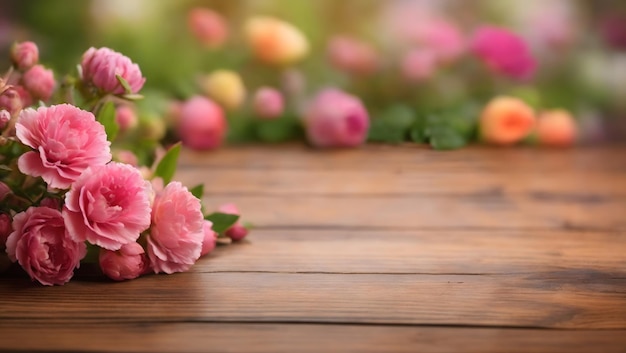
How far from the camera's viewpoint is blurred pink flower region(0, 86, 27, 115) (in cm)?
111

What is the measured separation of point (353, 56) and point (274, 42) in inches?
8.3

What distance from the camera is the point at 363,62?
7.43 feet

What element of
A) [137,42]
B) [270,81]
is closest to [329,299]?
[270,81]

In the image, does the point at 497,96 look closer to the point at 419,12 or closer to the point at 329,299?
the point at 419,12

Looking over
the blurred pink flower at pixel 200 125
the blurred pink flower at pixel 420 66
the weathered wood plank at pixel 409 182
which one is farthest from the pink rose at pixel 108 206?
the blurred pink flower at pixel 420 66

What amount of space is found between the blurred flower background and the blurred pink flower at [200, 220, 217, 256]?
2.37 feet

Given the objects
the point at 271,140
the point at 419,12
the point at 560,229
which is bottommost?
the point at 271,140

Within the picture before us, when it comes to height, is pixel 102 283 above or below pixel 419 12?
below

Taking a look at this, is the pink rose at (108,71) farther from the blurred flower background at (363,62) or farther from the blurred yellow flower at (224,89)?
the blurred yellow flower at (224,89)

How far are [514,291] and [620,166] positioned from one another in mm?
826

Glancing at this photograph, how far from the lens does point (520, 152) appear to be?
1953mm

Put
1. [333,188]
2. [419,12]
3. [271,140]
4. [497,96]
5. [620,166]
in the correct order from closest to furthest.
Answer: [333,188] < [620,166] < [271,140] < [497,96] < [419,12]

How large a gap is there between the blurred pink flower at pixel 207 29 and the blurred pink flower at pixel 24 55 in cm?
102

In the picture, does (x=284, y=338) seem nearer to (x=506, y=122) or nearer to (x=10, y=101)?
(x=10, y=101)
